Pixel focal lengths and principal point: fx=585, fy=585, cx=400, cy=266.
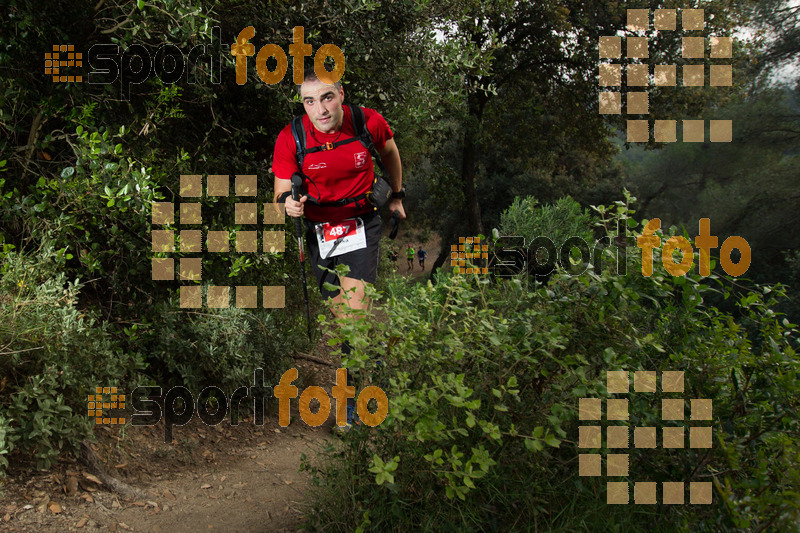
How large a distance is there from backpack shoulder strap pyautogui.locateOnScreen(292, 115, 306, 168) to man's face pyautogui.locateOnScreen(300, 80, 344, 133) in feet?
0.35

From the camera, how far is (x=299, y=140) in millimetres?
4320

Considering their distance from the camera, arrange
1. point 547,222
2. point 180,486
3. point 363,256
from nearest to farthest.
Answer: point 180,486 < point 363,256 < point 547,222

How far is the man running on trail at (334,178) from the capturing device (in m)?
4.30

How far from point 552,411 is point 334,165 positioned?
2.55 meters

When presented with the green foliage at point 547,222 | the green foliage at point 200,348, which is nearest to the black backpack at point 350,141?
the green foliage at point 200,348

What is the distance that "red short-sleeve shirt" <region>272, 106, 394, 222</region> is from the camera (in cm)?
432

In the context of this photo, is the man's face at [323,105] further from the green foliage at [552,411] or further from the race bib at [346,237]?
the green foliage at [552,411]

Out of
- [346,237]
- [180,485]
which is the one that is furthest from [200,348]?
[346,237]

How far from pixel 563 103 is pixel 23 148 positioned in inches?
641

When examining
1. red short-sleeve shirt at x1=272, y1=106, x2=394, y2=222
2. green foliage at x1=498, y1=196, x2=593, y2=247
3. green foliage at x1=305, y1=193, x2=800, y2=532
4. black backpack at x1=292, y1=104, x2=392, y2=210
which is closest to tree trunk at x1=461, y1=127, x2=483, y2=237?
green foliage at x1=498, y1=196, x2=593, y2=247

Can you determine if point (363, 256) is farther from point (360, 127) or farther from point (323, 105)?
point (323, 105)

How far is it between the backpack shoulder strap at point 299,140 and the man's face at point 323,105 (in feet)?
0.35

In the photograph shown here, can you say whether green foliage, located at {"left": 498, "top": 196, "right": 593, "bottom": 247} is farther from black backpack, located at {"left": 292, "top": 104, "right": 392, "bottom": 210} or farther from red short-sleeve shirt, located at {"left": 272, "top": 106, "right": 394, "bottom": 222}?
red short-sleeve shirt, located at {"left": 272, "top": 106, "right": 394, "bottom": 222}

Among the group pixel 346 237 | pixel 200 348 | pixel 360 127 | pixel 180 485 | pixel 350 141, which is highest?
pixel 360 127
